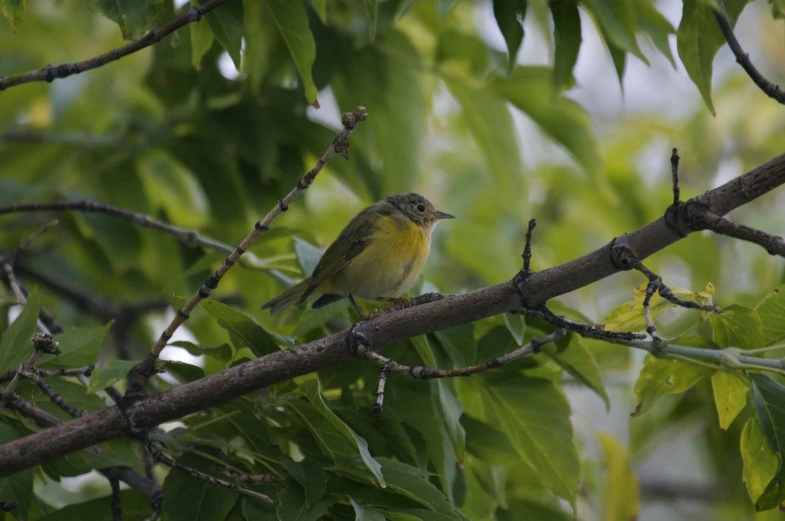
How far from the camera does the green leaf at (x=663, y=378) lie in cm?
280

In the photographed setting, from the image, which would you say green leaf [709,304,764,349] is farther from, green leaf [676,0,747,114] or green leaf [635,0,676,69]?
green leaf [635,0,676,69]

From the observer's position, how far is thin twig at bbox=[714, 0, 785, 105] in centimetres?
244

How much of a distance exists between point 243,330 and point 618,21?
1953 millimetres

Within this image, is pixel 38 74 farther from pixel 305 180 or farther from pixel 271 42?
pixel 271 42

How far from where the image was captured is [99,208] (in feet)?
13.5

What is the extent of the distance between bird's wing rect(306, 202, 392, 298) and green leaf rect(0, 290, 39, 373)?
165 centimetres

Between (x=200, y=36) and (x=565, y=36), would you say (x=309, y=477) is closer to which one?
(x=200, y=36)

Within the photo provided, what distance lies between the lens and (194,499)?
2.82 metres

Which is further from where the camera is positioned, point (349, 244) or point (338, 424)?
point (349, 244)

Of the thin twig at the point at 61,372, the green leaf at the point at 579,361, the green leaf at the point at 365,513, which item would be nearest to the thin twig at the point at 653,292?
the green leaf at the point at 579,361

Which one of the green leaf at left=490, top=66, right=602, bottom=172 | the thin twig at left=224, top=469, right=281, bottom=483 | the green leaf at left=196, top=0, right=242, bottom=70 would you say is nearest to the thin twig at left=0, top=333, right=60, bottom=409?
the thin twig at left=224, top=469, right=281, bottom=483

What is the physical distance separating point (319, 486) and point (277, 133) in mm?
2506

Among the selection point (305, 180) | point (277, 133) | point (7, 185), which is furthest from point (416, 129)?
point (7, 185)

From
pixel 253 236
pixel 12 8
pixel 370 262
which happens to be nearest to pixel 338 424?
pixel 253 236
